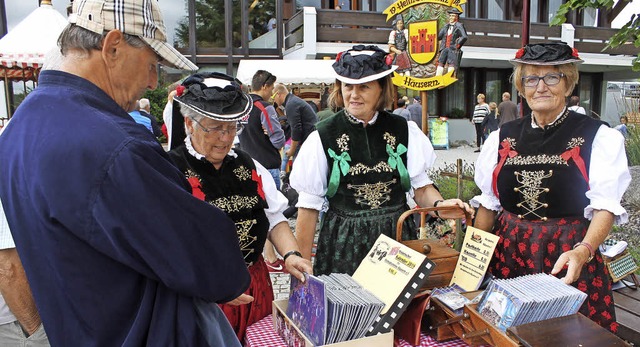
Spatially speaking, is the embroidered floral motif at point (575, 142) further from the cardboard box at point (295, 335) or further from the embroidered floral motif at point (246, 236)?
the embroidered floral motif at point (246, 236)

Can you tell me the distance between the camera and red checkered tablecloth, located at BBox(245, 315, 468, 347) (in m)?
1.60

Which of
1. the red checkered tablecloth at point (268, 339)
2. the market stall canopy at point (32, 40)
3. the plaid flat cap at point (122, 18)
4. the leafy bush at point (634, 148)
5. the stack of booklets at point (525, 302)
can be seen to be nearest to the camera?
the plaid flat cap at point (122, 18)

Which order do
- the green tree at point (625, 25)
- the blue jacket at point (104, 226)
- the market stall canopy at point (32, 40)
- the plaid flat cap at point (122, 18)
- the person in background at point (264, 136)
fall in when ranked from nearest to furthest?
the blue jacket at point (104, 226) → the plaid flat cap at point (122, 18) → the green tree at point (625, 25) → the person in background at point (264, 136) → the market stall canopy at point (32, 40)

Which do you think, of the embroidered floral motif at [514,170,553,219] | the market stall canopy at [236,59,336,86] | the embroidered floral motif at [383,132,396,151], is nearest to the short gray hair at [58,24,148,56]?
the embroidered floral motif at [383,132,396,151]

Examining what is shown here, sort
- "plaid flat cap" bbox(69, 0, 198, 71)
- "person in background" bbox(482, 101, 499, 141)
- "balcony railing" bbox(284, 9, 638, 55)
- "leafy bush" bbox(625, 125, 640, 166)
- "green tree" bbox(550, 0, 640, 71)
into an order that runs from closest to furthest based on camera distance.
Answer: "plaid flat cap" bbox(69, 0, 198, 71) < "green tree" bbox(550, 0, 640, 71) < "leafy bush" bbox(625, 125, 640, 166) < "person in background" bbox(482, 101, 499, 141) < "balcony railing" bbox(284, 9, 638, 55)

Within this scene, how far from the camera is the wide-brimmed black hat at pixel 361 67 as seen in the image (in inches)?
88.3

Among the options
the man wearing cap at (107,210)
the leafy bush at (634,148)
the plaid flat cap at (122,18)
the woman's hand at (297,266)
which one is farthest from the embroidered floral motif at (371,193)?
the leafy bush at (634,148)

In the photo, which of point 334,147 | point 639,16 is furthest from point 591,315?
point 639,16

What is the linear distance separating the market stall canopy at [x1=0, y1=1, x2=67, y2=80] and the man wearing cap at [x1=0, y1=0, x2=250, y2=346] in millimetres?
5220

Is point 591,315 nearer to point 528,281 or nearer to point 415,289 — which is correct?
point 528,281

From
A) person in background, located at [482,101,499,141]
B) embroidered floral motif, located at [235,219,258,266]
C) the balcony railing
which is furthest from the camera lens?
the balcony railing

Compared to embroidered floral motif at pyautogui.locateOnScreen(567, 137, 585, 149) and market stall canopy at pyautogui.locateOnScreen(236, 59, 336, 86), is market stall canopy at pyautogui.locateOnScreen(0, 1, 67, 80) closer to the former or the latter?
market stall canopy at pyautogui.locateOnScreen(236, 59, 336, 86)

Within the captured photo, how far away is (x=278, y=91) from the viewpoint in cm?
662

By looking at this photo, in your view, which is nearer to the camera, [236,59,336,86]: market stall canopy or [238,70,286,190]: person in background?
[238,70,286,190]: person in background
